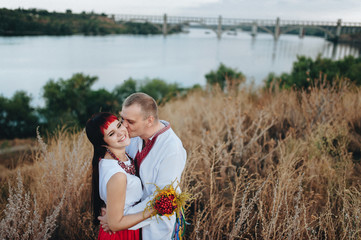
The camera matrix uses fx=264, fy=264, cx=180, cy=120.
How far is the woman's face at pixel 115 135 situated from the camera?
1.54m

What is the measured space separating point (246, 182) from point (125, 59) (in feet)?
164

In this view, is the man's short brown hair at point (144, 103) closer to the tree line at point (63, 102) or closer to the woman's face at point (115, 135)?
the woman's face at point (115, 135)

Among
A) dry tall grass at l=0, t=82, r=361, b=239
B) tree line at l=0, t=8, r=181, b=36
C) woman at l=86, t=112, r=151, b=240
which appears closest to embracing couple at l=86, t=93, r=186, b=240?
woman at l=86, t=112, r=151, b=240

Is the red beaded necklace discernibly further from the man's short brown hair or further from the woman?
the man's short brown hair

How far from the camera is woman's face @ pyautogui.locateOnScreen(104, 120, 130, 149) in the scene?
1538 mm

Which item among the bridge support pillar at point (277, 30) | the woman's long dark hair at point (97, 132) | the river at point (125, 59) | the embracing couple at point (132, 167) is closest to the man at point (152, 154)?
the embracing couple at point (132, 167)

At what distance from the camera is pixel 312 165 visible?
324 cm

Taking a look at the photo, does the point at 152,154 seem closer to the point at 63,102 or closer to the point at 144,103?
the point at 144,103

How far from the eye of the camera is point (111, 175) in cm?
142

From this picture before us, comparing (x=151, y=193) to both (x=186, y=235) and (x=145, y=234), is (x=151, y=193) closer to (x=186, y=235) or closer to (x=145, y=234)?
(x=145, y=234)

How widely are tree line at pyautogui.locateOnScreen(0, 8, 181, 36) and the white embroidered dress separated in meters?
4.11

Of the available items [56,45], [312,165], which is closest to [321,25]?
[56,45]

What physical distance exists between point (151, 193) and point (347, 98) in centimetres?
576

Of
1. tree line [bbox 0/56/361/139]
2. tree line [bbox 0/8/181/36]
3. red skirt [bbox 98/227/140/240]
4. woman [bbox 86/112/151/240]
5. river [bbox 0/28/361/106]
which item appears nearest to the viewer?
woman [bbox 86/112/151/240]
